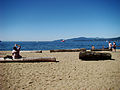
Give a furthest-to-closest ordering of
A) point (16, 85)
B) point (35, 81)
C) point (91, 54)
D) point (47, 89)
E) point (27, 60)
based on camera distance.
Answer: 1. point (91, 54)
2. point (27, 60)
3. point (35, 81)
4. point (16, 85)
5. point (47, 89)

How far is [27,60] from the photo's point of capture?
1000 centimetres

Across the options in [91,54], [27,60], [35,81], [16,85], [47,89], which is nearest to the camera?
[47,89]

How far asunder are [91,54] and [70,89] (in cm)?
760

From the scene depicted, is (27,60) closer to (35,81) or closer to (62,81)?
(35,81)

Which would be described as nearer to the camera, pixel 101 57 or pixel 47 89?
pixel 47 89

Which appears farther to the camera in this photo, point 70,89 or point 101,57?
point 101,57

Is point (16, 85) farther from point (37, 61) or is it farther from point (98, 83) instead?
point (37, 61)

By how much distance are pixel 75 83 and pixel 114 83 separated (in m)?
1.87

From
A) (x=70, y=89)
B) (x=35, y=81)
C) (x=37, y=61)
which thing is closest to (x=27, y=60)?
(x=37, y=61)

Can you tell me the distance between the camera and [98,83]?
511 cm

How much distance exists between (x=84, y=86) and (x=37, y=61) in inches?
253

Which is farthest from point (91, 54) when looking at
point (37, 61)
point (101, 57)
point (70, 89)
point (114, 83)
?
point (70, 89)

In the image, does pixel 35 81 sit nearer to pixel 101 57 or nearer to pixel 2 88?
pixel 2 88

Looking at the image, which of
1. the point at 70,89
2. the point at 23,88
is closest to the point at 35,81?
the point at 23,88
